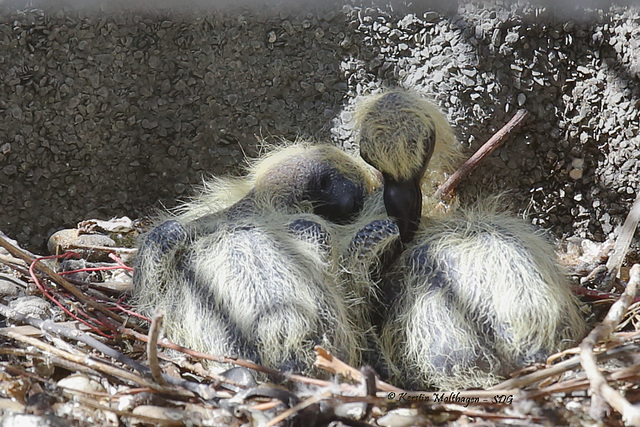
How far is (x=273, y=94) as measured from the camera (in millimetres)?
1662

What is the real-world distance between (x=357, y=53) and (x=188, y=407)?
3.46 ft

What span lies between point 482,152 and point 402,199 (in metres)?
0.45

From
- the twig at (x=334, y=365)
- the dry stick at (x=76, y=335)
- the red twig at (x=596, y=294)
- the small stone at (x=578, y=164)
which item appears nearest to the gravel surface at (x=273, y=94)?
the small stone at (x=578, y=164)

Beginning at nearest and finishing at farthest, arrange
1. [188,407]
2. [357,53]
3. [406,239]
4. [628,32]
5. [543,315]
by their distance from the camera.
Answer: [188,407] < [543,315] < [406,239] < [628,32] < [357,53]

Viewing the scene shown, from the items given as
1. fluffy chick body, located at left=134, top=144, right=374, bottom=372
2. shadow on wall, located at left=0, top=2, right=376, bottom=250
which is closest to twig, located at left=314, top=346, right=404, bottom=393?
fluffy chick body, located at left=134, top=144, right=374, bottom=372

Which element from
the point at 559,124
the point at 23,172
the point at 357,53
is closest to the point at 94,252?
the point at 23,172

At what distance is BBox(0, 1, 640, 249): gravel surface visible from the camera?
1.55 metres

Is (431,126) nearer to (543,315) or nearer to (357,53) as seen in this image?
(543,315)

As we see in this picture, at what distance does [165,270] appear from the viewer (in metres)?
1.03

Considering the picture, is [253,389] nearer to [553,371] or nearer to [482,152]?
[553,371]

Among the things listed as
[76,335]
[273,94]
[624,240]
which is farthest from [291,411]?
[273,94]

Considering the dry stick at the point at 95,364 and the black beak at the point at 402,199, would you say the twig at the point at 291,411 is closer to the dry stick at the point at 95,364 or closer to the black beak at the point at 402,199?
the dry stick at the point at 95,364

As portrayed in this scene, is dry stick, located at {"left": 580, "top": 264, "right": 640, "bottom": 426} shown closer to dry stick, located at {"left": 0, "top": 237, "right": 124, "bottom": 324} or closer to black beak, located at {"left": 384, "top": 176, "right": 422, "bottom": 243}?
black beak, located at {"left": 384, "top": 176, "right": 422, "bottom": 243}

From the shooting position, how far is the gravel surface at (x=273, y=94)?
1551mm
